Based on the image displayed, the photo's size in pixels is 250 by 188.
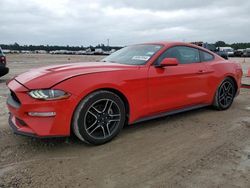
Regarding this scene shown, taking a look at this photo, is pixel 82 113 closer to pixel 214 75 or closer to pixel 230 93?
pixel 214 75

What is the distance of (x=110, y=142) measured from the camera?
3.62 metres

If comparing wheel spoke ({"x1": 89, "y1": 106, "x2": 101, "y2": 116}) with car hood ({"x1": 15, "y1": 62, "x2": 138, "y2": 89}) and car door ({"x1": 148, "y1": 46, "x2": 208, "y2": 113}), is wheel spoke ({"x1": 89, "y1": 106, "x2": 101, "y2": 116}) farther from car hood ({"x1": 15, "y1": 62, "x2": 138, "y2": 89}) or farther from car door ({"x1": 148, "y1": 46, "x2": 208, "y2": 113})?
car door ({"x1": 148, "y1": 46, "x2": 208, "y2": 113})

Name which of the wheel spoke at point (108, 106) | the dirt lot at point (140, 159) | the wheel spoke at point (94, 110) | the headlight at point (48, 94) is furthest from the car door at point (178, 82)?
the headlight at point (48, 94)

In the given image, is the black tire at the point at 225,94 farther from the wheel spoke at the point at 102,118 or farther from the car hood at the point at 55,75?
the wheel spoke at the point at 102,118

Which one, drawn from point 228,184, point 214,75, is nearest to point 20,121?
point 228,184

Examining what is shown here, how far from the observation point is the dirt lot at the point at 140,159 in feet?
8.68

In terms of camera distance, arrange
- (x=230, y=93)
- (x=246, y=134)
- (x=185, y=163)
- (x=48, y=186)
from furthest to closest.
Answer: (x=230, y=93) < (x=246, y=134) < (x=185, y=163) < (x=48, y=186)

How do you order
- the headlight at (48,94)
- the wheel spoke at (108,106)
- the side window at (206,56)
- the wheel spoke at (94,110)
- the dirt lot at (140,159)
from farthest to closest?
the side window at (206,56) < the wheel spoke at (108,106) < the wheel spoke at (94,110) < the headlight at (48,94) < the dirt lot at (140,159)

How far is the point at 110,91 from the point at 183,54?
1.80 metres

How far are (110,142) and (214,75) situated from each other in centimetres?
261

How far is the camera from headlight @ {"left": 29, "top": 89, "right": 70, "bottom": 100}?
310 cm

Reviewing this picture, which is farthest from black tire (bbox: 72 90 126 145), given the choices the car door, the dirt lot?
the car door

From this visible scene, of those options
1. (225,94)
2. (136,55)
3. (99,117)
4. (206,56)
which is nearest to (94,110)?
(99,117)

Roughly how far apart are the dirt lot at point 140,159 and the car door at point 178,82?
434 mm
